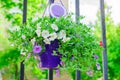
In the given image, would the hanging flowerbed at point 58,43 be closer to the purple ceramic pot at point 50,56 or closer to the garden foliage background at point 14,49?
the purple ceramic pot at point 50,56

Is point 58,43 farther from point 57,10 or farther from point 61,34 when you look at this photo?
point 57,10

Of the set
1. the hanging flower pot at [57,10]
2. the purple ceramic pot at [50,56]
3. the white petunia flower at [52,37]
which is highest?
the hanging flower pot at [57,10]

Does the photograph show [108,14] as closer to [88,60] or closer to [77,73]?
[77,73]

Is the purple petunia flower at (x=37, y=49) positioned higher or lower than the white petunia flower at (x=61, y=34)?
lower

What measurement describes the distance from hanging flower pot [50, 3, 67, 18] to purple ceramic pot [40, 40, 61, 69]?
0.18 meters

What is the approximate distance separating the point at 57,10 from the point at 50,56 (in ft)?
0.91

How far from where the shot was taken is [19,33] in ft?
4.56

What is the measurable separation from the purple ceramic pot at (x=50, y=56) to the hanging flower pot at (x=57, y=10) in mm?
179

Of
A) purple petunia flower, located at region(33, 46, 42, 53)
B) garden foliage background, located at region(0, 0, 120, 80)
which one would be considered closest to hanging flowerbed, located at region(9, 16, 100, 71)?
purple petunia flower, located at region(33, 46, 42, 53)

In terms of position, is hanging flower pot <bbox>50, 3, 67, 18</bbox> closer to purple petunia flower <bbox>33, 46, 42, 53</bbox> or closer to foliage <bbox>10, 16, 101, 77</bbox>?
foliage <bbox>10, 16, 101, 77</bbox>

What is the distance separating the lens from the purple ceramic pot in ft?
4.45

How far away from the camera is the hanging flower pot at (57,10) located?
1.45 metres

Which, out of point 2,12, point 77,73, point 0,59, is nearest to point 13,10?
point 2,12

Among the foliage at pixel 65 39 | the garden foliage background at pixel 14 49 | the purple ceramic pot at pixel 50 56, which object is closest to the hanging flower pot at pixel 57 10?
the foliage at pixel 65 39
